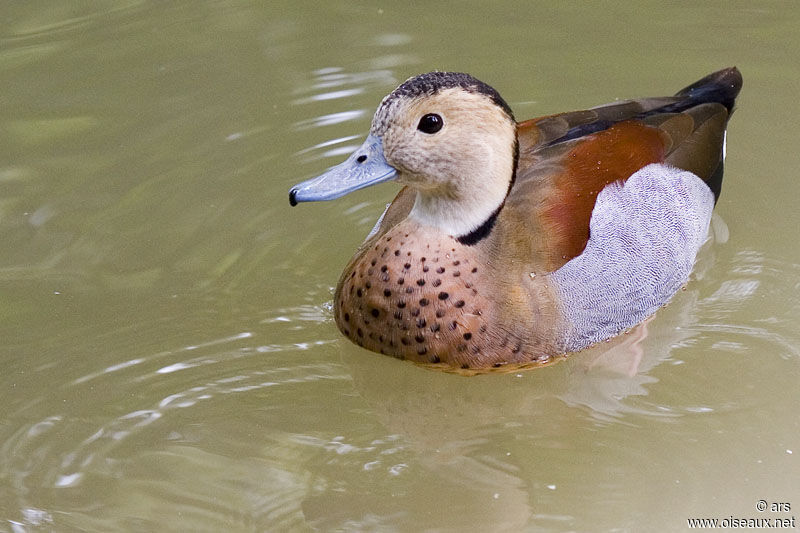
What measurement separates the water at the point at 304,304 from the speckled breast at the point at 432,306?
0.89 feet

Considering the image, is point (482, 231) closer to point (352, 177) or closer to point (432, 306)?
point (432, 306)

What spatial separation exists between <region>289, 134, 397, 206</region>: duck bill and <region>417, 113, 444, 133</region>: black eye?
6.8 inches

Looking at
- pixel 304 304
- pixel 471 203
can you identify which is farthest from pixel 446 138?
pixel 304 304

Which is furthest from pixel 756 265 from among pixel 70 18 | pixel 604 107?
pixel 70 18

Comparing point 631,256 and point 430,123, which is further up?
point 430,123

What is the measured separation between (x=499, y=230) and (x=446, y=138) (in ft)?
1.71

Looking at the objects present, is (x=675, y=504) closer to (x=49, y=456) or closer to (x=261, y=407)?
Answer: (x=261, y=407)

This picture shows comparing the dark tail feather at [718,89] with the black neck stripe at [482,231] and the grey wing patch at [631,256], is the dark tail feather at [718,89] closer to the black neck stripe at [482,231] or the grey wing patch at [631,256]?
the grey wing patch at [631,256]

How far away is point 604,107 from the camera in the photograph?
5.18 meters

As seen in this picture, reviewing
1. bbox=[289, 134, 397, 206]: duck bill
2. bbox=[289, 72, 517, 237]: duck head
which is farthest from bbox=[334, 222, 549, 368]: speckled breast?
bbox=[289, 134, 397, 206]: duck bill

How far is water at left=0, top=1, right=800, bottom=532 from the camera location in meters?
4.28

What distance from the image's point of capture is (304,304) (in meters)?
5.23

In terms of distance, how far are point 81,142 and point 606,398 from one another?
3.34 metres

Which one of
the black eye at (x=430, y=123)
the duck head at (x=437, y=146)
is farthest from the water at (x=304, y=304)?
Answer: the black eye at (x=430, y=123)
